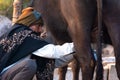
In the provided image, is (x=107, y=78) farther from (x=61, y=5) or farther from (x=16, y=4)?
(x=16, y=4)

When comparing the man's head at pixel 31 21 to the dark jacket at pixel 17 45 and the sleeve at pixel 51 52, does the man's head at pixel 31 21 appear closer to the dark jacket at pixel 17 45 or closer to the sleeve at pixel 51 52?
the dark jacket at pixel 17 45

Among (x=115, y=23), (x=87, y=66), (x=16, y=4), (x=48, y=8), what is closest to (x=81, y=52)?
(x=87, y=66)

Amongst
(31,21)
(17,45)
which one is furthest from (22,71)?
(31,21)

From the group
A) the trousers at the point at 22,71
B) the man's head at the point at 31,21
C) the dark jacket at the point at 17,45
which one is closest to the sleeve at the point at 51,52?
the dark jacket at the point at 17,45

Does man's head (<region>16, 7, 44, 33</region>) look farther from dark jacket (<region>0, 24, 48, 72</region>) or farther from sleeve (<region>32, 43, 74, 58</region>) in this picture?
sleeve (<region>32, 43, 74, 58</region>)

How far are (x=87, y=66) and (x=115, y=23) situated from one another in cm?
75

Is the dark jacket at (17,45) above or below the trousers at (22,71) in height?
above

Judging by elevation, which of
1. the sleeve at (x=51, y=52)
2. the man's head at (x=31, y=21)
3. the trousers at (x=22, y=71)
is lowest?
the trousers at (x=22, y=71)

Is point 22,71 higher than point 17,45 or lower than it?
lower

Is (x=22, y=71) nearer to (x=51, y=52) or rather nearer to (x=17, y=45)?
(x=17, y=45)

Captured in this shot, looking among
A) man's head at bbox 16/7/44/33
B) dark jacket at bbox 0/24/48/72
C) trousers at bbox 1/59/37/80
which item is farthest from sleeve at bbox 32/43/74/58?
man's head at bbox 16/7/44/33

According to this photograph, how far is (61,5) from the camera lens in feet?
23.3

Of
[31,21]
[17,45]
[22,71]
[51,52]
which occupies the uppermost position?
[31,21]

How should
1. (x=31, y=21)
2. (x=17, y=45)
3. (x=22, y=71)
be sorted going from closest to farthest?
(x=22, y=71)
(x=17, y=45)
(x=31, y=21)
